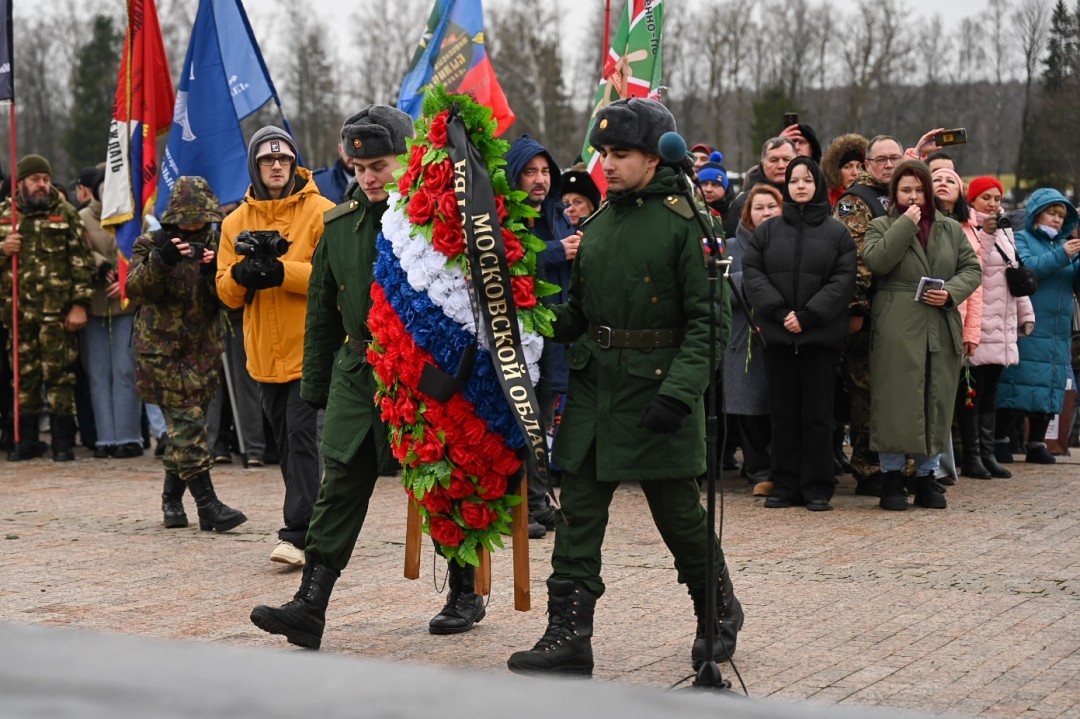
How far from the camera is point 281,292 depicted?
734 centimetres

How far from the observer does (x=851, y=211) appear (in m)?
9.98

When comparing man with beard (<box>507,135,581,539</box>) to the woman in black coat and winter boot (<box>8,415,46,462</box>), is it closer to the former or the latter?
the woman in black coat

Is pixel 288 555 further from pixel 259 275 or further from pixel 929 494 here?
pixel 929 494

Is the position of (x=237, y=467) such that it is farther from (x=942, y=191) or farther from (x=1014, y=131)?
(x=1014, y=131)

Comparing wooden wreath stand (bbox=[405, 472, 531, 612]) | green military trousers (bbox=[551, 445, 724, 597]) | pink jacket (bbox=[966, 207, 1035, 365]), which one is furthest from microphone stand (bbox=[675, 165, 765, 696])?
pink jacket (bbox=[966, 207, 1035, 365])

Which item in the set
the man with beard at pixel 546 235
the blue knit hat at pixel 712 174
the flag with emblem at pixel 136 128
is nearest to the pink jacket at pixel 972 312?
the blue knit hat at pixel 712 174

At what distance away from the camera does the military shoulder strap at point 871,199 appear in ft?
32.7

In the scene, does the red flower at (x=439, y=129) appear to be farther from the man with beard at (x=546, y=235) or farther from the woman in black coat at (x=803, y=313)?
the woman in black coat at (x=803, y=313)

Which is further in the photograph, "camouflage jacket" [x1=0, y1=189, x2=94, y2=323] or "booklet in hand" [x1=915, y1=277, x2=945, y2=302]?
"camouflage jacket" [x1=0, y1=189, x2=94, y2=323]

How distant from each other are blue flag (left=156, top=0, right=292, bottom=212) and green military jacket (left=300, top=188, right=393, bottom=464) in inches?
199

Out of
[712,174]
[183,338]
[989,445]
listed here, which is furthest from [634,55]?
[183,338]

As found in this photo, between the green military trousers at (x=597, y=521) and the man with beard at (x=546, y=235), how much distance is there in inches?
105

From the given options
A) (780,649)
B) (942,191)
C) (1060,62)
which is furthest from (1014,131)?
(780,649)

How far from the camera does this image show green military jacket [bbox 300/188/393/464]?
5.60m
